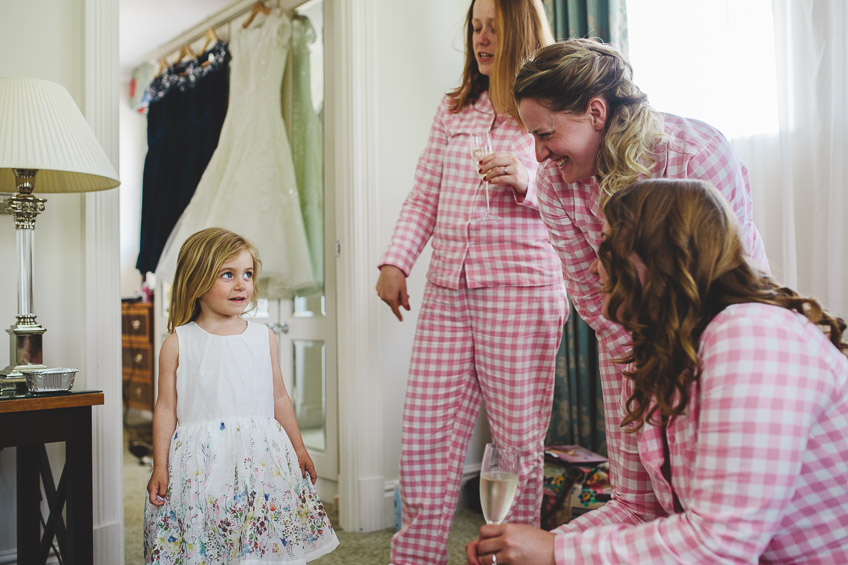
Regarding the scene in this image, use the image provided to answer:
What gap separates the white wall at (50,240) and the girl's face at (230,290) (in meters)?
0.44

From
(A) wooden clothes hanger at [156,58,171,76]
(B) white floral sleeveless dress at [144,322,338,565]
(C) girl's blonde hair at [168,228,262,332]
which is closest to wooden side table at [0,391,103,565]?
(B) white floral sleeveless dress at [144,322,338,565]

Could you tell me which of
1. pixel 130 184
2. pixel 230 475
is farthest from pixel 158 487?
pixel 130 184

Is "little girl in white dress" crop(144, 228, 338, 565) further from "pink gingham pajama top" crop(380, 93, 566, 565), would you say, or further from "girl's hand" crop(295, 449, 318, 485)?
"pink gingham pajama top" crop(380, 93, 566, 565)

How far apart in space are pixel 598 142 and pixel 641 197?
19.6 inches

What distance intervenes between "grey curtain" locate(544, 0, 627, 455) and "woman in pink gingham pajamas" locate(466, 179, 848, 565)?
1774 millimetres

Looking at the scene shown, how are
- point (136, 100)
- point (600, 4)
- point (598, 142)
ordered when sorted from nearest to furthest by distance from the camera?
point (598, 142) → point (600, 4) → point (136, 100)

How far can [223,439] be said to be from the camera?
65.7 inches

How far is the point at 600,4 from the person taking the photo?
263 cm

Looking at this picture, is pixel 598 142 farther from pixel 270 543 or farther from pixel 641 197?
pixel 270 543

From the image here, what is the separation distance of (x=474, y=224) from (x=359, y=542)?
3.89ft

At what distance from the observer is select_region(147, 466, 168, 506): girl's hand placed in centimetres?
157

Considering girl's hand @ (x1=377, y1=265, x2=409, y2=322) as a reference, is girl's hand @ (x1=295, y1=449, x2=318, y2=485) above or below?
below

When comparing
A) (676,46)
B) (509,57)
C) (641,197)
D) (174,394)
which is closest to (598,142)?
(641,197)

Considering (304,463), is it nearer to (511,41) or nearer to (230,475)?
(230,475)
